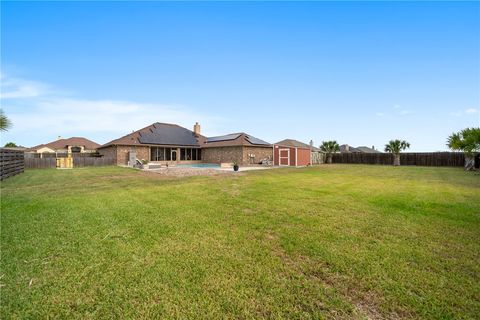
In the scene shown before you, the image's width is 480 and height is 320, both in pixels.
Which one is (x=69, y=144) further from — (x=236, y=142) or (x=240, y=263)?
(x=240, y=263)

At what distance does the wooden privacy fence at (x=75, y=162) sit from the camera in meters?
22.1

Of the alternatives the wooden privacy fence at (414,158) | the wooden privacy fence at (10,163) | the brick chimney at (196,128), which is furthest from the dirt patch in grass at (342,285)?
the wooden privacy fence at (414,158)

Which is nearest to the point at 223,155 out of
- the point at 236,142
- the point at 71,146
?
the point at 236,142

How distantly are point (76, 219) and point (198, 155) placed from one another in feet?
92.6

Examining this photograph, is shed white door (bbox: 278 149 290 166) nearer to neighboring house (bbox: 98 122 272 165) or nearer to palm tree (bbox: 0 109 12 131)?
neighboring house (bbox: 98 122 272 165)

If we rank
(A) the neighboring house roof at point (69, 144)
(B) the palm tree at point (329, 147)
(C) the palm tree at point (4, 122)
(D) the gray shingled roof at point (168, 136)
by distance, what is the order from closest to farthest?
(C) the palm tree at point (4, 122) → (D) the gray shingled roof at point (168, 136) → (B) the palm tree at point (329, 147) → (A) the neighboring house roof at point (69, 144)

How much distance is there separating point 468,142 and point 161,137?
33.2 m

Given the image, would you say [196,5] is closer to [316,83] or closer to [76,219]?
[316,83]

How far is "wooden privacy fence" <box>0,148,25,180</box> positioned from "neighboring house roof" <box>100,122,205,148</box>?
9.75 m

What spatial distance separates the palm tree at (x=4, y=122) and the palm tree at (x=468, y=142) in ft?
97.3

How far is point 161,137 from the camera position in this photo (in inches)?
1180

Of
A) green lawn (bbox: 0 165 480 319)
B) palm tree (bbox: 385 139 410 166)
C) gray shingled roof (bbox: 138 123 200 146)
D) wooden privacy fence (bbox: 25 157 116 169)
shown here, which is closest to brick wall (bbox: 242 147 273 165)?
gray shingled roof (bbox: 138 123 200 146)

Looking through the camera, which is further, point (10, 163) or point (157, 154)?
point (157, 154)

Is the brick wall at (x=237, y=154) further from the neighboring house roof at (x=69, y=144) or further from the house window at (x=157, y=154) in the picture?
the neighboring house roof at (x=69, y=144)
